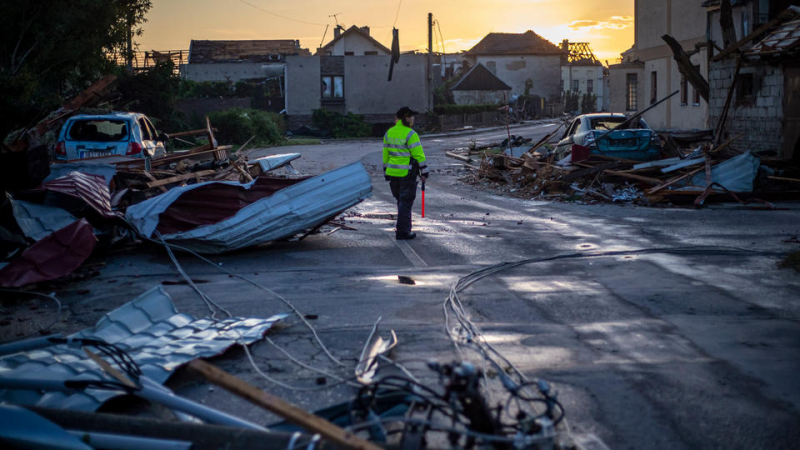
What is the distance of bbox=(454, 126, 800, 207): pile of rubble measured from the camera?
14793 millimetres

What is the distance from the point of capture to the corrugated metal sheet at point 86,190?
30.8ft

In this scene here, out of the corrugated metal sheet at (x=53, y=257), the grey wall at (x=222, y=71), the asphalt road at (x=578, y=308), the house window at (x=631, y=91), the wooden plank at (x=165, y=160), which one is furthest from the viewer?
the grey wall at (x=222, y=71)

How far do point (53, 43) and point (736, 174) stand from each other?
736 inches

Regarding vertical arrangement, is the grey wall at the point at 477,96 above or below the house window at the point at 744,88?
above

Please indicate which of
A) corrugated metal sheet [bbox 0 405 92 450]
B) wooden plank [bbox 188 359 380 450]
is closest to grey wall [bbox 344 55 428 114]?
corrugated metal sheet [bbox 0 405 92 450]

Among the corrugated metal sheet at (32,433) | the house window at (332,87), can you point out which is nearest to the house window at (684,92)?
the house window at (332,87)

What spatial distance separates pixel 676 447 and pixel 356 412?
1.70m

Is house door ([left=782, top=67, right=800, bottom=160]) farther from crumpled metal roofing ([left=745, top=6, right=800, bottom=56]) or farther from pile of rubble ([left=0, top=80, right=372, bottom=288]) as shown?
pile of rubble ([left=0, top=80, right=372, bottom=288])

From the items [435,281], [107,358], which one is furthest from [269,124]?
[107,358]

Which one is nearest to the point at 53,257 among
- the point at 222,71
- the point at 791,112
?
the point at 791,112

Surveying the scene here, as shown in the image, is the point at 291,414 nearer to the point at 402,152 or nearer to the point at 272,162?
the point at 402,152

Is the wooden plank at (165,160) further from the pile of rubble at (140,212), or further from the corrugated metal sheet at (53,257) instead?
the corrugated metal sheet at (53,257)

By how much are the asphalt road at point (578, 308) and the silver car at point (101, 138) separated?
5783mm

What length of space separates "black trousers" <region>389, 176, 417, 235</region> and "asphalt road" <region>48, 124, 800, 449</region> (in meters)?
0.36
